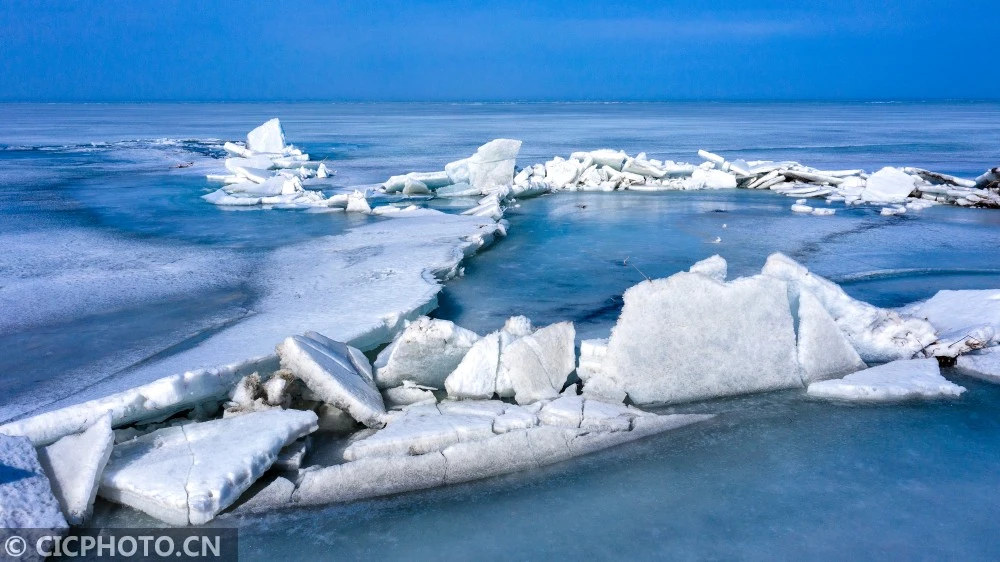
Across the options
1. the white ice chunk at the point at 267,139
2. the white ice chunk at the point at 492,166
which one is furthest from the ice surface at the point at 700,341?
the white ice chunk at the point at 267,139

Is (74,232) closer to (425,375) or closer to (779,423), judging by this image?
(425,375)

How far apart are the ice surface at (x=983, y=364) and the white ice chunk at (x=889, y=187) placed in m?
6.59

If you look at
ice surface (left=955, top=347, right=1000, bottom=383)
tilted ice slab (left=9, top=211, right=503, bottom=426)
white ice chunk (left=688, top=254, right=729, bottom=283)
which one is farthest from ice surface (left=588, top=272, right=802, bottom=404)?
tilted ice slab (left=9, top=211, right=503, bottom=426)

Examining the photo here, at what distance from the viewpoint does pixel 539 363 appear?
3.44 m

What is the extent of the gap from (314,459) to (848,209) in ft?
28.2

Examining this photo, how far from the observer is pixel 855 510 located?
8.62ft

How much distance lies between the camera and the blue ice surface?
2490 mm

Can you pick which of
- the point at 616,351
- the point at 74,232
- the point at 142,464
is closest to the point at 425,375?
the point at 616,351

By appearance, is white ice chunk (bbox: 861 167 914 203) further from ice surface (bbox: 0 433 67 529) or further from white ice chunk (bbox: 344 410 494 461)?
ice surface (bbox: 0 433 67 529)

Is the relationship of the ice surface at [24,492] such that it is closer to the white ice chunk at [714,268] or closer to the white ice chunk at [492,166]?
the white ice chunk at [714,268]

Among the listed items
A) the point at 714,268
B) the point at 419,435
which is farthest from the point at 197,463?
the point at 714,268

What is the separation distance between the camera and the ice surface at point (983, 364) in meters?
3.82

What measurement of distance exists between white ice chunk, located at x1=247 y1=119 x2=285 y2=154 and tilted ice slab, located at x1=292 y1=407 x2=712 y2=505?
48.2ft

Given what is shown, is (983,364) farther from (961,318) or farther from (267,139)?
(267,139)
